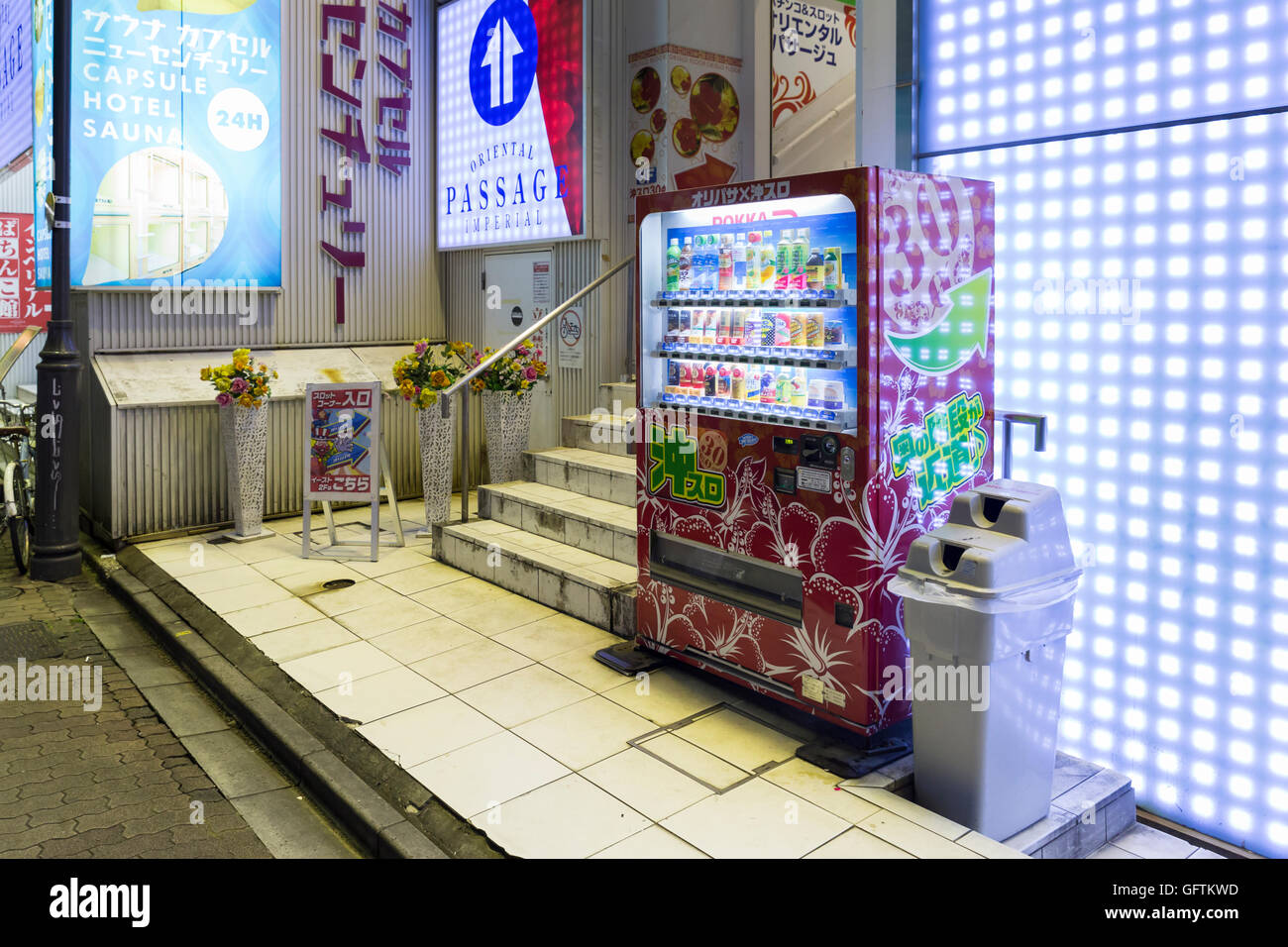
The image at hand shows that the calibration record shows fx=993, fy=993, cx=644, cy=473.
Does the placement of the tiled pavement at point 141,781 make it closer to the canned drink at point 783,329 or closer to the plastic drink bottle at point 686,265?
the canned drink at point 783,329

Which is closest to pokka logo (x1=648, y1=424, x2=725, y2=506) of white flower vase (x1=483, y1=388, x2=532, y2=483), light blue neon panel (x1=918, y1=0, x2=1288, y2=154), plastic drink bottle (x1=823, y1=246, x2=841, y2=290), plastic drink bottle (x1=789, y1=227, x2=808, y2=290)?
plastic drink bottle (x1=789, y1=227, x2=808, y2=290)

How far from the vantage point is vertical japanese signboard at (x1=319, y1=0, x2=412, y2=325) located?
8.80 meters

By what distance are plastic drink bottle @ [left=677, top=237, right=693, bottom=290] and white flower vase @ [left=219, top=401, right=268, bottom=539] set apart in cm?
420

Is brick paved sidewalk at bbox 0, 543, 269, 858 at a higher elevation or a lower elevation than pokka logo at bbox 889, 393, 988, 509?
lower

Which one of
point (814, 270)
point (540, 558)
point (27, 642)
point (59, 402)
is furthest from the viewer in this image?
point (59, 402)

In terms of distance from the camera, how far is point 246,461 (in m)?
7.71

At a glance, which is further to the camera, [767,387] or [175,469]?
[175,469]

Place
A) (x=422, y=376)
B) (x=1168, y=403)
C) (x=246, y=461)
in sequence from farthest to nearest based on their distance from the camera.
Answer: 1. (x=422, y=376)
2. (x=246, y=461)
3. (x=1168, y=403)

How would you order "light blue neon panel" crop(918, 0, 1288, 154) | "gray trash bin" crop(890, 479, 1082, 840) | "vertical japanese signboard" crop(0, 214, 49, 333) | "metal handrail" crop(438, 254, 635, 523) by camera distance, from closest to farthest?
"gray trash bin" crop(890, 479, 1082, 840)
"light blue neon panel" crop(918, 0, 1288, 154)
"metal handrail" crop(438, 254, 635, 523)
"vertical japanese signboard" crop(0, 214, 49, 333)

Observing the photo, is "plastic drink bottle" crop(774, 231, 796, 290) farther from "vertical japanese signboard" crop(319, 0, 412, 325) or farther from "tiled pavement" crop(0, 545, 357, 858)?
"vertical japanese signboard" crop(319, 0, 412, 325)

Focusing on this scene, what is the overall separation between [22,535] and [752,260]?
6.05 meters

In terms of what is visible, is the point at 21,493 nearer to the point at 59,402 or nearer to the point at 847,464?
the point at 59,402

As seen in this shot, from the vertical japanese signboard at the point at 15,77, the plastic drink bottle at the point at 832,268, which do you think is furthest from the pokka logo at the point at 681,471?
the vertical japanese signboard at the point at 15,77

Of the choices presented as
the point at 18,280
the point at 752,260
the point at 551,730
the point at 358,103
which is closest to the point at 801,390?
the point at 752,260
